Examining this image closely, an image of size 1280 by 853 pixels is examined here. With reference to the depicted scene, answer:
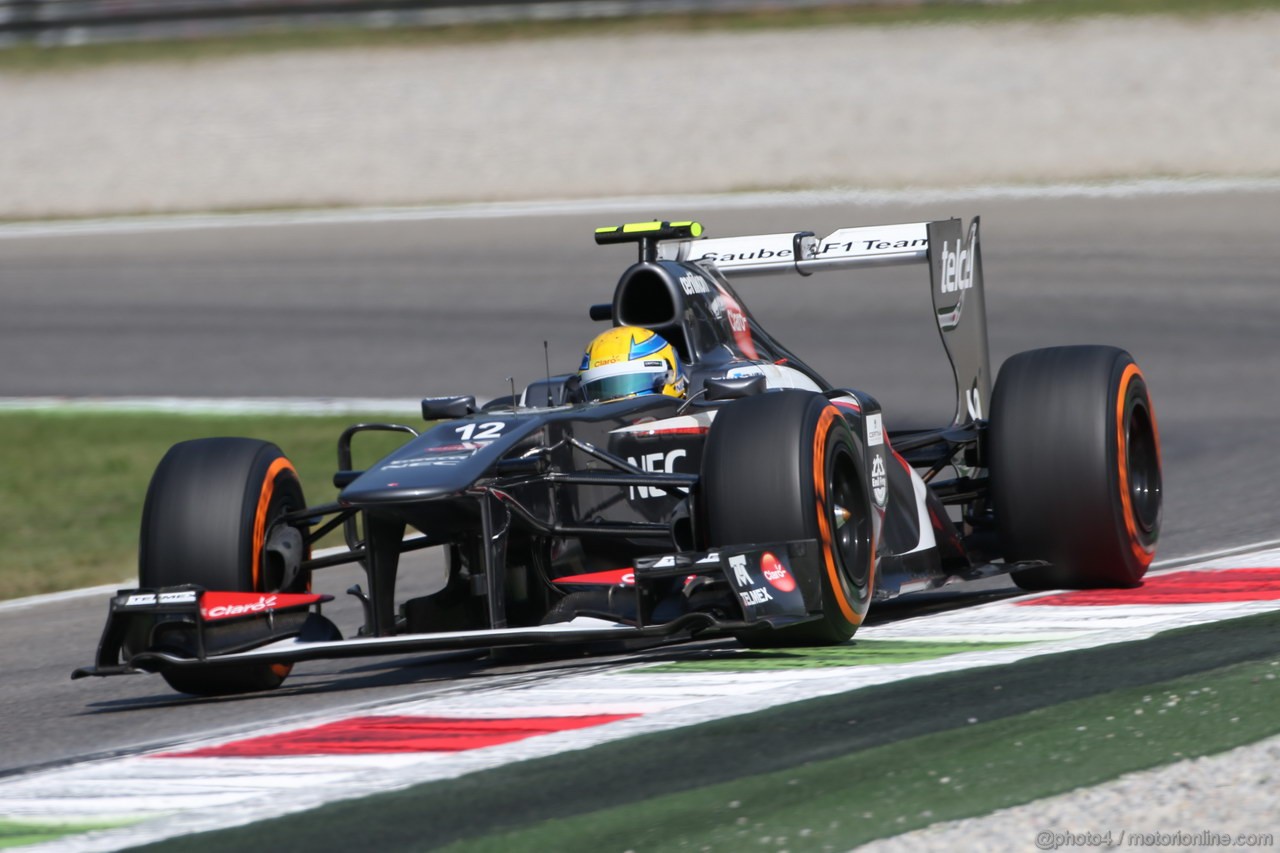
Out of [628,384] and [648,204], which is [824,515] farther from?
[648,204]

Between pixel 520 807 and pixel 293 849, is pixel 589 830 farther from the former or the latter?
pixel 293 849

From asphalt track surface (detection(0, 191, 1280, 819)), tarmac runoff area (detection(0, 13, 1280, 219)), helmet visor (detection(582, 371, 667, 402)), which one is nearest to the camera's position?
helmet visor (detection(582, 371, 667, 402))

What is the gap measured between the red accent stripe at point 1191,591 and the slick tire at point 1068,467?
0.41 ft

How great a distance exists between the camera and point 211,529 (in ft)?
23.0

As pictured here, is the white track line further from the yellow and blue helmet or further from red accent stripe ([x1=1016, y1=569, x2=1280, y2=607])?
Answer: the yellow and blue helmet

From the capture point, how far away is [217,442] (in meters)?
7.32

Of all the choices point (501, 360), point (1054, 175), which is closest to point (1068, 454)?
point (501, 360)

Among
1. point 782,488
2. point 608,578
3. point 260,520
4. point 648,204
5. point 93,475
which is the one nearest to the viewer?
point 782,488

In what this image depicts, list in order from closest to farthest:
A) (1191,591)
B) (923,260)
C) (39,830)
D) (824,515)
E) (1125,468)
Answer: (39,830) → (824,515) → (1191,591) → (1125,468) → (923,260)

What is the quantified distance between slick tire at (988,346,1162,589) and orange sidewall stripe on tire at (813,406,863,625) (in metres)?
1.60

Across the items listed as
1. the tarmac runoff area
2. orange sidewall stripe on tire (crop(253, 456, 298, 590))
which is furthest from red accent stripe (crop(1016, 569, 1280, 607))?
the tarmac runoff area

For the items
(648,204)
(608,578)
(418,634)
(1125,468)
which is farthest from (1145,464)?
(648,204)

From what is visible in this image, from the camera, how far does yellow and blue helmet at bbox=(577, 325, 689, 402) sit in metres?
7.70

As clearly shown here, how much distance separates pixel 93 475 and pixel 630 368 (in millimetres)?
7115
